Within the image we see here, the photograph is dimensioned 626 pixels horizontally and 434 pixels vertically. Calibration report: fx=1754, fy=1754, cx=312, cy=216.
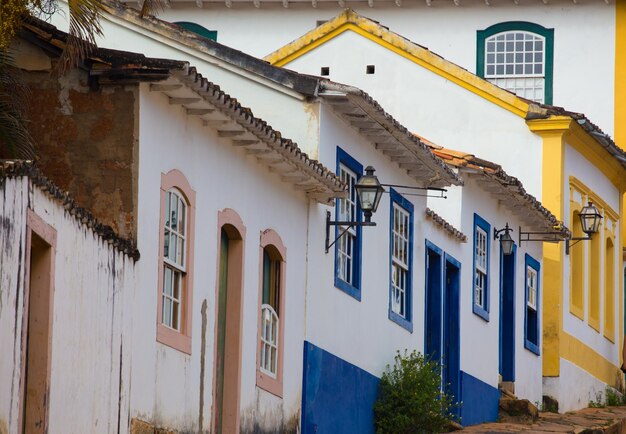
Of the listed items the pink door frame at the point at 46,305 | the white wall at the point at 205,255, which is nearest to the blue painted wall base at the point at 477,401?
the white wall at the point at 205,255

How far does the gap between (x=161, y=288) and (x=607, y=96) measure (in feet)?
67.3

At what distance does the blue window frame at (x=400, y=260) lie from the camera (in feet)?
69.9

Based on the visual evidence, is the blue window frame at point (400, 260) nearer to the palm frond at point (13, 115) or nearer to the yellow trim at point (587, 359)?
the palm frond at point (13, 115)

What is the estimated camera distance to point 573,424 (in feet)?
83.6

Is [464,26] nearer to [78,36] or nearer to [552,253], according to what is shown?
[552,253]

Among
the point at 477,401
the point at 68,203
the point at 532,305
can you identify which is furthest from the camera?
the point at 532,305

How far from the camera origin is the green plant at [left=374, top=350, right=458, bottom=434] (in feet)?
67.2

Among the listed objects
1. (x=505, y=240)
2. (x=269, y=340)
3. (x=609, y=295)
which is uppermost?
(x=609, y=295)

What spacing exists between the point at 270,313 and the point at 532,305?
11467 millimetres

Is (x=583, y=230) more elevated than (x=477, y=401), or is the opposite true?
(x=583, y=230)

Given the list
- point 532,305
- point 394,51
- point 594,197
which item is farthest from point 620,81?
point 394,51

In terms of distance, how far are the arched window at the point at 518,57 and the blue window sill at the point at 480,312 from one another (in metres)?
9.23

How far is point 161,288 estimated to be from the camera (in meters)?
14.6

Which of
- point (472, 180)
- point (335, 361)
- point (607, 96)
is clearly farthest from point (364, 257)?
point (607, 96)
